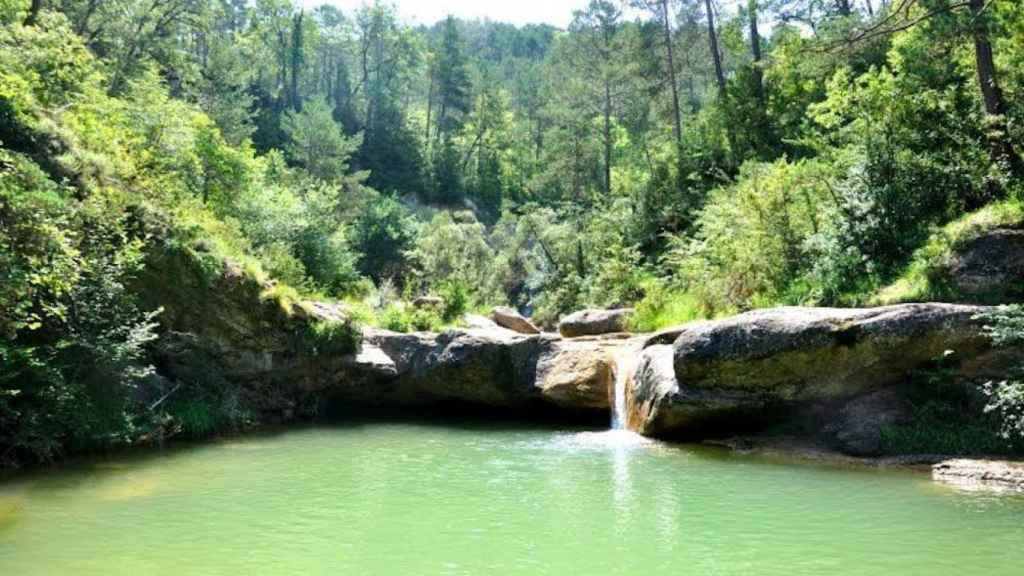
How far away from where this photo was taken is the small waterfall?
15703 mm

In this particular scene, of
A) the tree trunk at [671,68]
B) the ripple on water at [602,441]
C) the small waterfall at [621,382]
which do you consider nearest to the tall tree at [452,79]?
the tree trunk at [671,68]

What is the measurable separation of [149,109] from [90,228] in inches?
370

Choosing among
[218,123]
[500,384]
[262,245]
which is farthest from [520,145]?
[500,384]

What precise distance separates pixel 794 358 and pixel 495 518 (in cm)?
632

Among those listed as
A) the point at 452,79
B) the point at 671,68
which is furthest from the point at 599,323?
the point at 452,79

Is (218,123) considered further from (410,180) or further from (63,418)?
(63,418)

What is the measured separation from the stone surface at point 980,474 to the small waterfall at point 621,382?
600 centimetres

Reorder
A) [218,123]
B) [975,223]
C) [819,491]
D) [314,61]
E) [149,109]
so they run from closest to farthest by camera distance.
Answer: [819,491] < [975,223] < [149,109] < [218,123] < [314,61]

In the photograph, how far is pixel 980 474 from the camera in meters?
10.4

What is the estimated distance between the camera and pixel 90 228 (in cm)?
1288

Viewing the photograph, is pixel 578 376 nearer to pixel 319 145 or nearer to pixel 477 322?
pixel 477 322

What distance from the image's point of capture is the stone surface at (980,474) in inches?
395

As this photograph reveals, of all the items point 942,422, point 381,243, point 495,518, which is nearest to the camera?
point 495,518

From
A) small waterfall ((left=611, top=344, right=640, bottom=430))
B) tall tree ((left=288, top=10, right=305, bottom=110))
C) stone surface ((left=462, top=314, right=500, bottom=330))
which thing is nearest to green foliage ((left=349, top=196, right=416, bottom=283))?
stone surface ((left=462, top=314, right=500, bottom=330))
